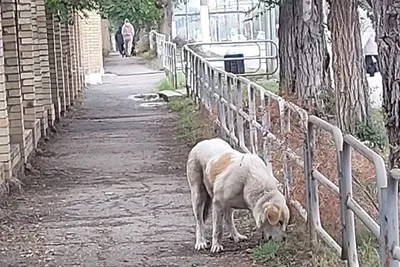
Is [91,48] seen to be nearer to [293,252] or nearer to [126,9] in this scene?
[126,9]

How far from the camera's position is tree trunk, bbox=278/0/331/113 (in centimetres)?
1389

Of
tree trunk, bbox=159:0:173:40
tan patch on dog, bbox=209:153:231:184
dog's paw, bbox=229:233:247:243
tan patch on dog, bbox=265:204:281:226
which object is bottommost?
dog's paw, bbox=229:233:247:243

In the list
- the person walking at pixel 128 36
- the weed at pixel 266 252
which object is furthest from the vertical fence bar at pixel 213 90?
the person walking at pixel 128 36

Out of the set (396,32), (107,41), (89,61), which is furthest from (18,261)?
(107,41)

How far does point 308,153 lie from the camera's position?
6.35 meters

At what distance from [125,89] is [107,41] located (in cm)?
2177

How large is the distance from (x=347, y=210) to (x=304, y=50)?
9216 mm

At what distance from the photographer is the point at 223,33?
3550 cm

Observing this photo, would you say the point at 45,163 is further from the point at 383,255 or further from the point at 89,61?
the point at 89,61

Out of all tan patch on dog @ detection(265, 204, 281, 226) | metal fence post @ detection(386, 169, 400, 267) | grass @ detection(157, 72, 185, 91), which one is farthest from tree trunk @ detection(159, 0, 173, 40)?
metal fence post @ detection(386, 169, 400, 267)

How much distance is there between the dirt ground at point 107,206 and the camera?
740 cm

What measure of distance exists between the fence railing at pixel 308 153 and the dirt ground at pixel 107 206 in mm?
731

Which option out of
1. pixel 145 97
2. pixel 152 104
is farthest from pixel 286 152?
pixel 145 97

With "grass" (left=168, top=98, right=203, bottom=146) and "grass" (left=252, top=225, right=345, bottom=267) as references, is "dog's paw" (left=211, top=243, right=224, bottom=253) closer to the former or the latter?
"grass" (left=252, top=225, right=345, bottom=267)
